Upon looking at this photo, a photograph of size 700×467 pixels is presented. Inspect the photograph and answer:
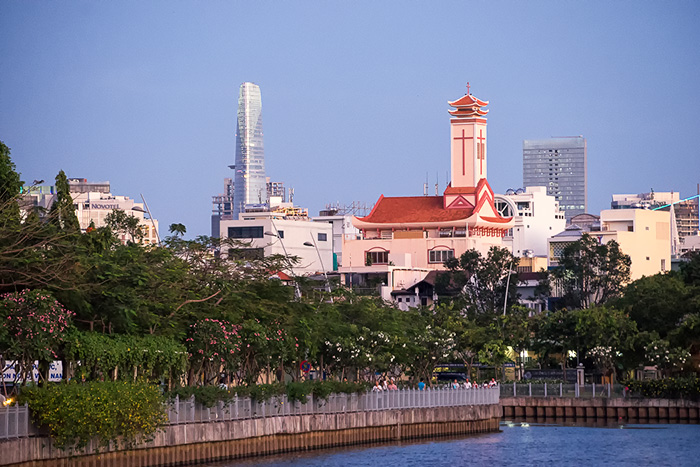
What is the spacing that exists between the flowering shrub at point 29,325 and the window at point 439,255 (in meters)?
137

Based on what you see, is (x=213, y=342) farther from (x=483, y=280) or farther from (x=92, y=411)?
(x=483, y=280)

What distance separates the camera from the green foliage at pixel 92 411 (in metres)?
45.9

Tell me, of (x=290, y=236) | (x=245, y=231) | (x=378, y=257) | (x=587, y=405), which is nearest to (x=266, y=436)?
(x=587, y=405)

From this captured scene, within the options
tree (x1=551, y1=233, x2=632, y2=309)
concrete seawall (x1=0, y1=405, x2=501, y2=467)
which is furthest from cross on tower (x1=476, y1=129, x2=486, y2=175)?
concrete seawall (x1=0, y1=405, x2=501, y2=467)

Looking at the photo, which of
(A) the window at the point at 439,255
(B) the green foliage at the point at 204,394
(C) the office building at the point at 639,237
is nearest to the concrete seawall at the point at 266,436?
(B) the green foliage at the point at 204,394

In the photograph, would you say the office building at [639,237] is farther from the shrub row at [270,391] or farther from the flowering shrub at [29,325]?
the flowering shrub at [29,325]

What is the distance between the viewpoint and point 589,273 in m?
149

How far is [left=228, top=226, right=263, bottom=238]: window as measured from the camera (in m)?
194

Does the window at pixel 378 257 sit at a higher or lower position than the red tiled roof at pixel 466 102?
lower

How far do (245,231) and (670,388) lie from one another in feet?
382

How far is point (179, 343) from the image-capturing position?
5628 centimetres

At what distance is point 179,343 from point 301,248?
13799 centimetres

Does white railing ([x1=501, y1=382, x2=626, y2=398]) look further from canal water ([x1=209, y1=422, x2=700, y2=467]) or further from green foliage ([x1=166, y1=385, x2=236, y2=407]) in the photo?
green foliage ([x1=166, y1=385, x2=236, y2=407])

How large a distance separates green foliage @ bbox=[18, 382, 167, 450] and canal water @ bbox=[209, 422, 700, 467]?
6474 millimetres
